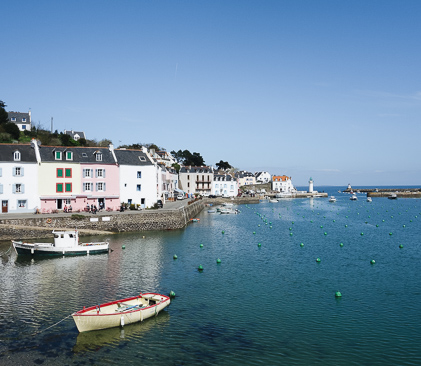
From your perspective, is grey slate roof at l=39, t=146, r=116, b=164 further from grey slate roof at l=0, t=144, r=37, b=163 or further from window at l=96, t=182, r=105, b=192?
window at l=96, t=182, r=105, b=192

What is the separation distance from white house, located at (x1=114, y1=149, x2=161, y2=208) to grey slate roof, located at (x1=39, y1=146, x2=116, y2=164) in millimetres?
1958

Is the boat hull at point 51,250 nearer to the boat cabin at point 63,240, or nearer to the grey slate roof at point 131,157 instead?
the boat cabin at point 63,240

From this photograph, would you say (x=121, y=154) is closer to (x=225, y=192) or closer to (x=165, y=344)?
(x=165, y=344)

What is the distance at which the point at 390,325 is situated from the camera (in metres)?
21.8

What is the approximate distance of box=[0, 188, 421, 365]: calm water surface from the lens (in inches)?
725

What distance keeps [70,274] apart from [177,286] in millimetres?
10245

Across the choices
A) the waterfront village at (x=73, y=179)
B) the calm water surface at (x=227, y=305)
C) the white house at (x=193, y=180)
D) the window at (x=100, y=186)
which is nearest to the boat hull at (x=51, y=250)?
the calm water surface at (x=227, y=305)

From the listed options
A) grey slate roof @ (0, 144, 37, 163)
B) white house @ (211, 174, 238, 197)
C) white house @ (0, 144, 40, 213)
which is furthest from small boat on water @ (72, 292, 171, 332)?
white house @ (211, 174, 238, 197)

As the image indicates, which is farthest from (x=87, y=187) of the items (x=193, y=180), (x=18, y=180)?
(x=193, y=180)

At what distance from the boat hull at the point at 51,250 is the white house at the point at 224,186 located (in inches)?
4062

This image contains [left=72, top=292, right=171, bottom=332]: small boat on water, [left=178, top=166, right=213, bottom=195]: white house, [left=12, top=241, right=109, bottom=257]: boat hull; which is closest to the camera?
[left=72, top=292, right=171, bottom=332]: small boat on water

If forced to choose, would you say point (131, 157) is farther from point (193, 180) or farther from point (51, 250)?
point (193, 180)

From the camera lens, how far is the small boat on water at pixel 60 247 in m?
39.3

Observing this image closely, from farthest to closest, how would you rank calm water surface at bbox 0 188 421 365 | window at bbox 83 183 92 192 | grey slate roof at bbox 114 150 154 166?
1. grey slate roof at bbox 114 150 154 166
2. window at bbox 83 183 92 192
3. calm water surface at bbox 0 188 421 365
